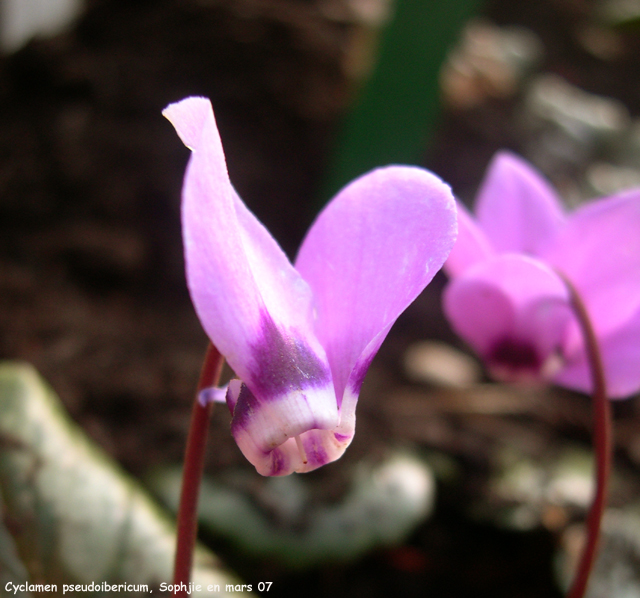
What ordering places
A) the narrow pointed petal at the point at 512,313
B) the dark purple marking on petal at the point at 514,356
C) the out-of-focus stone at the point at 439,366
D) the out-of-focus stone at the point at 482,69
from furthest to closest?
the out-of-focus stone at the point at 482,69 < the out-of-focus stone at the point at 439,366 < the dark purple marking on petal at the point at 514,356 < the narrow pointed petal at the point at 512,313

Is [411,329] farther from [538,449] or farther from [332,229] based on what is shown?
[332,229]

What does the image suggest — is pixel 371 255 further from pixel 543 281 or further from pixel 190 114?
pixel 543 281

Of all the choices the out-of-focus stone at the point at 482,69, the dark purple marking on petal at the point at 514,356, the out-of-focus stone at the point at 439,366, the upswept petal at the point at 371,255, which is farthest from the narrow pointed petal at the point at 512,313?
the out-of-focus stone at the point at 482,69

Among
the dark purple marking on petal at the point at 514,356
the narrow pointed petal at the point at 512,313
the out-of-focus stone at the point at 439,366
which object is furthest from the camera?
the out-of-focus stone at the point at 439,366

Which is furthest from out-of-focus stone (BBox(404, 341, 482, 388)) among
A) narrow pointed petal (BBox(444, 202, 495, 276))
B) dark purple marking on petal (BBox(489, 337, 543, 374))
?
narrow pointed petal (BBox(444, 202, 495, 276))

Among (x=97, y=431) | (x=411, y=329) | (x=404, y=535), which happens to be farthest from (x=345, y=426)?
(x=411, y=329)

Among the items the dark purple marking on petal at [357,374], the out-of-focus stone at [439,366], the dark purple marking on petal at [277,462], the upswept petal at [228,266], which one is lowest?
the out-of-focus stone at [439,366]

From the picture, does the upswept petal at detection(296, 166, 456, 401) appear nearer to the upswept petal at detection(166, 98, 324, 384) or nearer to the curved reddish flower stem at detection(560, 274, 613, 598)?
the upswept petal at detection(166, 98, 324, 384)

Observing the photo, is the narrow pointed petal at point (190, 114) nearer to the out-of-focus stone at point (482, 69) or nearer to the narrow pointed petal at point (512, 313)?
the narrow pointed petal at point (512, 313)
